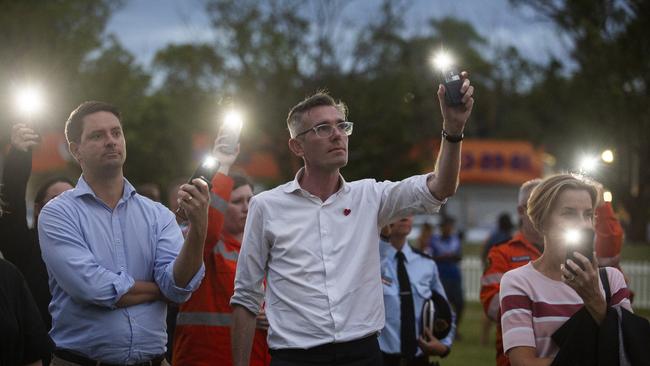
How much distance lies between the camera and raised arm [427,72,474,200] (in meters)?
4.13

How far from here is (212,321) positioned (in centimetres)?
602

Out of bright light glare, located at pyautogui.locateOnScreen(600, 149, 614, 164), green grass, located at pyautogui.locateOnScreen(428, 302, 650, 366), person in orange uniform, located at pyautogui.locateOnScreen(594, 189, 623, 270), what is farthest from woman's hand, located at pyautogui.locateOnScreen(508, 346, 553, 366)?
green grass, located at pyautogui.locateOnScreen(428, 302, 650, 366)

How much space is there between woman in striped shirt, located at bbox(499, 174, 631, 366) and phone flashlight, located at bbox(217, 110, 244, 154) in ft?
5.59

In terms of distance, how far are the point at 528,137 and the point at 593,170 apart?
220 feet

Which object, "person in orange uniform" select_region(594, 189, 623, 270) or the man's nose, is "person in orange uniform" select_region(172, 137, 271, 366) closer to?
the man's nose

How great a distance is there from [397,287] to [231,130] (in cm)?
209

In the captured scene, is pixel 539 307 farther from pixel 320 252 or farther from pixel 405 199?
pixel 320 252

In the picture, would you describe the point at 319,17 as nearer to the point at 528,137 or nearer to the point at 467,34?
the point at 528,137

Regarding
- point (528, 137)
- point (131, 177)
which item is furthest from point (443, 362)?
point (528, 137)

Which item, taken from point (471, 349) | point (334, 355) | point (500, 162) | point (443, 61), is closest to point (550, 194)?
point (443, 61)

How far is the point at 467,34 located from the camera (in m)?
94.1

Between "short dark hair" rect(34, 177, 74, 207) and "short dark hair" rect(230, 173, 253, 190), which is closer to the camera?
"short dark hair" rect(34, 177, 74, 207)

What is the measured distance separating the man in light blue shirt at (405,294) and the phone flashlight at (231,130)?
6.22 feet

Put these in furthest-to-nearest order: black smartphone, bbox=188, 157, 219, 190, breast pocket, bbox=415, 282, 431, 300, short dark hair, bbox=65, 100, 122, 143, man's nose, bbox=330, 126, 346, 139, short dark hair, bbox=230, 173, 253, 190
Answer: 1. breast pocket, bbox=415, 282, 431, 300
2. short dark hair, bbox=230, 173, 253, 190
3. short dark hair, bbox=65, 100, 122, 143
4. man's nose, bbox=330, 126, 346, 139
5. black smartphone, bbox=188, 157, 219, 190
